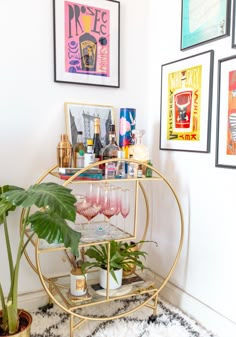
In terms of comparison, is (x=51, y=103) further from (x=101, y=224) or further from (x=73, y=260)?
(x=73, y=260)

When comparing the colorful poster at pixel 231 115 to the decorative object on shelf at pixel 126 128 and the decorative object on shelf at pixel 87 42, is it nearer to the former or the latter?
the decorative object on shelf at pixel 126 128

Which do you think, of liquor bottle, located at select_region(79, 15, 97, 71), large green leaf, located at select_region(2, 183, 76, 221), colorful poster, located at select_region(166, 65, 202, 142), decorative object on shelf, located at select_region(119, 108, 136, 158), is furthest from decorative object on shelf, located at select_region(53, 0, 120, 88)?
large green leaf, located at select_region(2, 183, 76, 221)

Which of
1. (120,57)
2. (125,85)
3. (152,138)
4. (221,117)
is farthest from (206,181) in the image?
(120,57)

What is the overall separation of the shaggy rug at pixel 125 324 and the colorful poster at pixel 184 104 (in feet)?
3.32

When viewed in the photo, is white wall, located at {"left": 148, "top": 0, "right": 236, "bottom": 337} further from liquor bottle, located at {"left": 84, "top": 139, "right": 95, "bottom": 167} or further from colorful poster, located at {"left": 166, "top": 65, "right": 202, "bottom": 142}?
liquor bottle, located at {"left": 84, "top": 139, "right": 95, "bottom": 167}

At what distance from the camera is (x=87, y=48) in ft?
6.16

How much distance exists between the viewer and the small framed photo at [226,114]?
1497mm

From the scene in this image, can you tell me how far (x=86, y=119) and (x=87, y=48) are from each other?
0.43 metres

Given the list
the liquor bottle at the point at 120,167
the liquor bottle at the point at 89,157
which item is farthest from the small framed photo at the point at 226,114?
the liquor bottle at the point at 89,157

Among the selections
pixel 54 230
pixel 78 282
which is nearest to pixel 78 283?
pixel 78 282

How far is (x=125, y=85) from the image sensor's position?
2.05 metres

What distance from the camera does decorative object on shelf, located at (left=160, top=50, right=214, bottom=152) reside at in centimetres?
165

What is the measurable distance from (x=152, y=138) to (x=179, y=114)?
34 cm

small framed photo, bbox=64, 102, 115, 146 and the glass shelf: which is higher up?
small framed photo, bbox=64, 102, 115, 146
